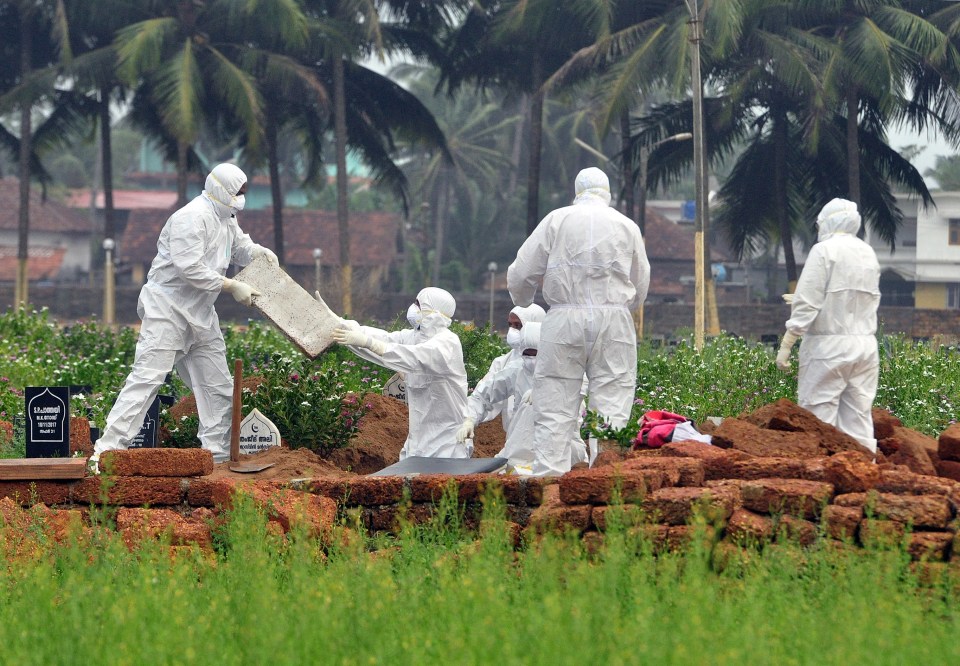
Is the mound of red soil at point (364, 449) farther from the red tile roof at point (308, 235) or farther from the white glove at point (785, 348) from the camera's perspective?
the red tile roof at point (308, 235)

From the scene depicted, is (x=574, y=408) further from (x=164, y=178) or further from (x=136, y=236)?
(x=164, y=178)

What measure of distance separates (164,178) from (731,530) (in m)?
68.3

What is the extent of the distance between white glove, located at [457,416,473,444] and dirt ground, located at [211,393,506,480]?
2.26 ft

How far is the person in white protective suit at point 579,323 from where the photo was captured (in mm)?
8359

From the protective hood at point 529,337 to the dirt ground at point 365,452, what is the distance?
134 cm

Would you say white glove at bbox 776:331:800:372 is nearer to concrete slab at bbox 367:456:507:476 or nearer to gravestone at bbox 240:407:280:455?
concrete slab at bbox 367:456:507:476

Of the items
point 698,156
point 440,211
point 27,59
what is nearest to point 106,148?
point 27,59

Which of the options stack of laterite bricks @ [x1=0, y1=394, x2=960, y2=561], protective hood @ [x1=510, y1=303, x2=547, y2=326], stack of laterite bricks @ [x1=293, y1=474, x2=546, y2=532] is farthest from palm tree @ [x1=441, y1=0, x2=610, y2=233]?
stack of laterite bricks @ [x1=293, y1=474, x2=546, y2=532]

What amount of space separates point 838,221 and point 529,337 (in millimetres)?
2077

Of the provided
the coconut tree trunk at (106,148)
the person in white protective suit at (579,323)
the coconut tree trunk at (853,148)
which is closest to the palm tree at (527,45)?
the coconut tree trunk at (853,148)

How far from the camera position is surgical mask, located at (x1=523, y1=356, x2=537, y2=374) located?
9.59 metres

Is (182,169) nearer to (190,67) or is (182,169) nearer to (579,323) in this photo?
(190,67)

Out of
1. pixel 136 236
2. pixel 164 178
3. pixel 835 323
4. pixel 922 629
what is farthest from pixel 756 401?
pixel 164 178

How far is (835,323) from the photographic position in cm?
940
